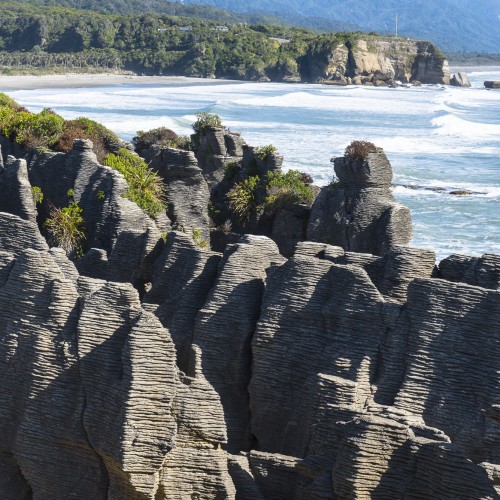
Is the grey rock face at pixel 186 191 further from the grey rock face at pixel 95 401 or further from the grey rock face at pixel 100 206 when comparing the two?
the grey rock face at pixel 95 401

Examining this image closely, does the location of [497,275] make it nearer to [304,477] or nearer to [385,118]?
[304,477]

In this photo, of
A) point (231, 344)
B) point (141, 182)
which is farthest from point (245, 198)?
point (231, 344)

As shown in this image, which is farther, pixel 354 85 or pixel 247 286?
pixel 354 85

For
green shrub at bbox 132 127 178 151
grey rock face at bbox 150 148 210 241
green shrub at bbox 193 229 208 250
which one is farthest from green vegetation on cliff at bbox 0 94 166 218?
green shrub at bbox 132 127 178 151

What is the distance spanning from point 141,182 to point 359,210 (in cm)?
545

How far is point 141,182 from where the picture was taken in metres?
26.7

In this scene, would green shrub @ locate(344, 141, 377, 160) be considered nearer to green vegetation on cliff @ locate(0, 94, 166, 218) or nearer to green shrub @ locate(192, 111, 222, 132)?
green vegetation on cliff @ locate(0, 94, 166, 218)

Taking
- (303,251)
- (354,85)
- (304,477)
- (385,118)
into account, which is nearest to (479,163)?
(385,118)

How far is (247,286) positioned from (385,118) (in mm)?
79425

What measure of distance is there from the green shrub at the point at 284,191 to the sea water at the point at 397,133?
811cm

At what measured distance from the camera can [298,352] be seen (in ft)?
50.0

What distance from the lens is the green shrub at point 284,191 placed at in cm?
2827

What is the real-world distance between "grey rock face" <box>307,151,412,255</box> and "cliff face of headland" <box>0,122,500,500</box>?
724 centimetres

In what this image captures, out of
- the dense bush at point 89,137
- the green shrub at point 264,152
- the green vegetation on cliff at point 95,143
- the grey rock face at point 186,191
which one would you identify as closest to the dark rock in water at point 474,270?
the green vegetation on cliff at point 95,143
